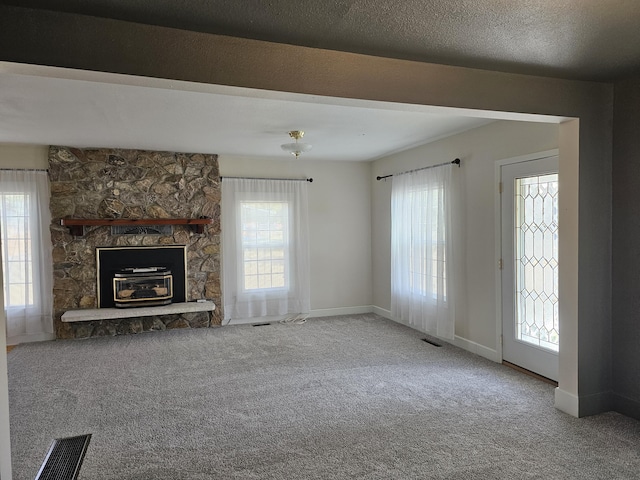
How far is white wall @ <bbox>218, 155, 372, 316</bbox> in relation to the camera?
21.7ft

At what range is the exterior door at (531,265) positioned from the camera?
3.71 m

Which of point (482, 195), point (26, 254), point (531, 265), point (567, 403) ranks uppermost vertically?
point (482, 195)

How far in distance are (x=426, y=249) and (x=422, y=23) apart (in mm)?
3473

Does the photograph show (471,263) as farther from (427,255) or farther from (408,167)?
(408,167)

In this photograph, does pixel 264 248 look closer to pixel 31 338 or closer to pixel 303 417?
pixel 31 338

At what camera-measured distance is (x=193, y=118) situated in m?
4.02

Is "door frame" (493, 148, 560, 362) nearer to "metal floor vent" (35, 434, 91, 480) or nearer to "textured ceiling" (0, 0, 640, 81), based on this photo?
"textured ceiling" (0, 0, 640, 81)

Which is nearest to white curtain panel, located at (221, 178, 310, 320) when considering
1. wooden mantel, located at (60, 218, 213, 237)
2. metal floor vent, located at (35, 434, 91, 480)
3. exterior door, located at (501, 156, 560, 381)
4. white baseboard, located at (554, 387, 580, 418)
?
wooden mantel, located at (60, 218, 213, 237)

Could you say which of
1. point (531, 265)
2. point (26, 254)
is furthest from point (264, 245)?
point (531, 265)

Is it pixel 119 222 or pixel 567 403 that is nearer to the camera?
pixel 567 403

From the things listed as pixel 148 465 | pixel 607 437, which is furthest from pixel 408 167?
pixel 148 465

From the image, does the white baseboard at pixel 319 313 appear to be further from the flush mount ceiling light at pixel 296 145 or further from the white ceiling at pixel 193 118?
the flush mount ceiling light at pixel 296 145

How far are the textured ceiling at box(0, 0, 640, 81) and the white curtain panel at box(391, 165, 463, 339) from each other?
2448 millimetres

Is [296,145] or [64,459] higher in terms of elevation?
[296,145]
